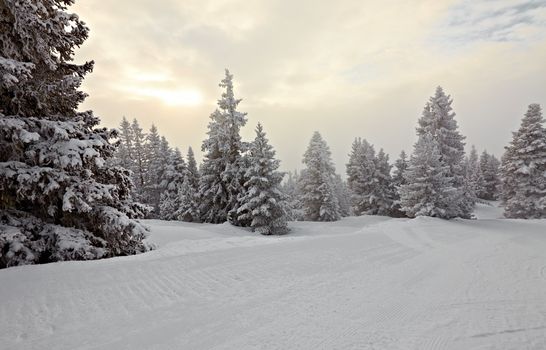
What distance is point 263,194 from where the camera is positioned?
2298 cm

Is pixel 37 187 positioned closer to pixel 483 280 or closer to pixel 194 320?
pixel 194 320

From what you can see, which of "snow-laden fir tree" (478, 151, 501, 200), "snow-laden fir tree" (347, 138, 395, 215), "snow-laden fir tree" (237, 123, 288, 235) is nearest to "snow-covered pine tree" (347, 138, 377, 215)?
"snow-laden fir tree" (347, 138, 395, 215)

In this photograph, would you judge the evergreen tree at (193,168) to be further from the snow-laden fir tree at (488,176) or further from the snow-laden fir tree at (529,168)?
the snow-laden fir tree at (488,176)

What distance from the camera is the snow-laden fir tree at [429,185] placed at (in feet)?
73.9

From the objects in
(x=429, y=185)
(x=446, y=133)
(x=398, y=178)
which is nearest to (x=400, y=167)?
(x=398, y=178)

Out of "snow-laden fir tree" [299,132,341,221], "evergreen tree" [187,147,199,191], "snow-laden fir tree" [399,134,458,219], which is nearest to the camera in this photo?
"snow-laden fir tree" [399,134,458,219]

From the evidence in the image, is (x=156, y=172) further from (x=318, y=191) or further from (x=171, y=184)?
(x=318, y=191)

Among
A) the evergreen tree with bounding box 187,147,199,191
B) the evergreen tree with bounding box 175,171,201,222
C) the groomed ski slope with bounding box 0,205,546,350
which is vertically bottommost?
the groomed ski slope with bounding box 0,205,546,350

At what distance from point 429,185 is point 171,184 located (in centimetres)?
2843

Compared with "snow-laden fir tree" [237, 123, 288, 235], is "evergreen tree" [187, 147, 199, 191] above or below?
above

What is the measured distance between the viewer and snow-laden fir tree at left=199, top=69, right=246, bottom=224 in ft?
85.6

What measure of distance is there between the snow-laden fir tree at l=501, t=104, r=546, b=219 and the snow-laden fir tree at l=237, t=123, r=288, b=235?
21029mm

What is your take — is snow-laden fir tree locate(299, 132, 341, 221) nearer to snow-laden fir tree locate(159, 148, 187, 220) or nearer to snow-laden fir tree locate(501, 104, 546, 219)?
snow-laden fir tree locate(159, 148, 187, 220)

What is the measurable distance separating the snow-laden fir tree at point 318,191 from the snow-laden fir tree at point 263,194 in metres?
10.5
